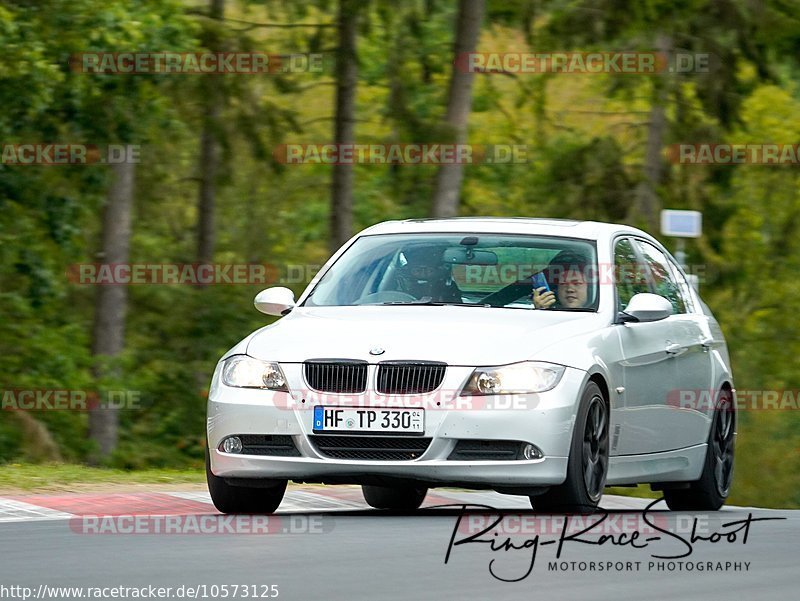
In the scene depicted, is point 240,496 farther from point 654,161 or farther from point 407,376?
point 654,161

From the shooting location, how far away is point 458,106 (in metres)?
28.3

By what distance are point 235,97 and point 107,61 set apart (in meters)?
6.66

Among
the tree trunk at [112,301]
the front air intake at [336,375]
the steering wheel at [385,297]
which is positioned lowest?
the tree trunk at [112,301]

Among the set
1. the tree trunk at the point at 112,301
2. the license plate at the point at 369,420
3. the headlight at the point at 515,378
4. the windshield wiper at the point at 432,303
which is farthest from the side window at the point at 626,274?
the tree trunk at the point at 112,301

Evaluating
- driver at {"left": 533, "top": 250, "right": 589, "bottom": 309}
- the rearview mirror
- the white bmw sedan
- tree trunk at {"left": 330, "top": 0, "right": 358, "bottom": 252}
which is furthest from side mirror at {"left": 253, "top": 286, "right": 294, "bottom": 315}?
tree trunk at {"left": 330, "top": 0, "right": 358, "bottom": 252}

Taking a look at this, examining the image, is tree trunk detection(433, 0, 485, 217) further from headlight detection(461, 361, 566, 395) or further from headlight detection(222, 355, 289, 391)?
headlight detection(461, 361, 566, 395)

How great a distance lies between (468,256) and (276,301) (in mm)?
1197

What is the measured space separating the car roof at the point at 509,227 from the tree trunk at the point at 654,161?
72.5 feet

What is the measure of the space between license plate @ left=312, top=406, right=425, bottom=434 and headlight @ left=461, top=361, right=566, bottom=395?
30 centimetres

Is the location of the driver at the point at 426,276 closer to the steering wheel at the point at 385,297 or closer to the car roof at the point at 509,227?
the steering wheel at the point at 385,297

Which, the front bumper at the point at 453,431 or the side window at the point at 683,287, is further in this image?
the side window at the point at 683,287

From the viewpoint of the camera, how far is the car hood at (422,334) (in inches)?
388

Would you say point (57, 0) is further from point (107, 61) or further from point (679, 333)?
point (679, 333)

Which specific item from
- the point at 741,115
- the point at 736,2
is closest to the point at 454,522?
the point at 736,2
